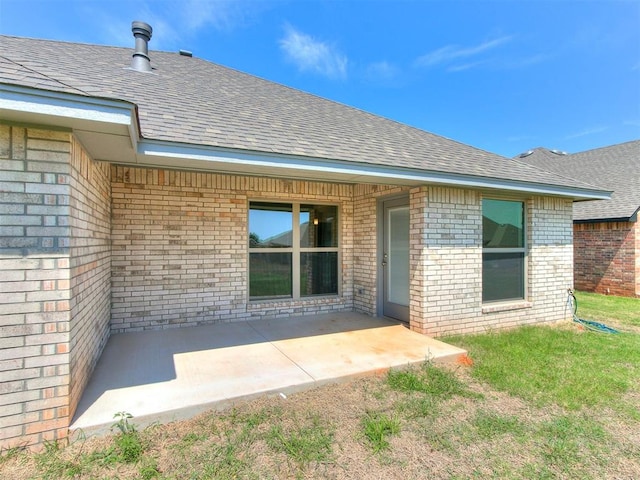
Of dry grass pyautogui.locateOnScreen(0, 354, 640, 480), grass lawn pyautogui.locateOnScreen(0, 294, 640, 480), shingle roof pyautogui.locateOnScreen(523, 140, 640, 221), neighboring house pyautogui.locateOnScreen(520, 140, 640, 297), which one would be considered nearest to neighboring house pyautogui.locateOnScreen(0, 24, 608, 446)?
grass lawn pyautogui.locateOnScreen(0, 294, 640, 480)

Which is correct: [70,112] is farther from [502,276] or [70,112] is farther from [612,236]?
[612,236]

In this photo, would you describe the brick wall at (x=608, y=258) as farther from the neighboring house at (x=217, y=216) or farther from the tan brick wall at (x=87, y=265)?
the tan brick wall at (x=87, y=265)

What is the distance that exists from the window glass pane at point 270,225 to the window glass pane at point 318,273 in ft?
1.75

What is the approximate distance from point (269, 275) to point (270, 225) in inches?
37.0

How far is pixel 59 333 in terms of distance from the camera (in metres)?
2.45

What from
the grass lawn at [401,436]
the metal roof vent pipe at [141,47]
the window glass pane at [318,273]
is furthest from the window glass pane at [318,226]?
the metal roof vent pipe at [141,47]

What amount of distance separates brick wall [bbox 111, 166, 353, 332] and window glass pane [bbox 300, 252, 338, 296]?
0.65 meters

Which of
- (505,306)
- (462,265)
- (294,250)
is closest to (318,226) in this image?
(294,250)

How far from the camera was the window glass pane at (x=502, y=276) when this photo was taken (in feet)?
19.3

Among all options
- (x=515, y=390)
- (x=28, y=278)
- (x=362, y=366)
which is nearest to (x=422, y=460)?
(x=362, y=366)

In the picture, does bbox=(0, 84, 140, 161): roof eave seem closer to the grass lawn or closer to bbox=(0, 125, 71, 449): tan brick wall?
bbox=(0, 125, 71, 449): tan brick wall

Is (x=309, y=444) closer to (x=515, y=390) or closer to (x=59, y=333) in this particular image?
(x=59, y=333)

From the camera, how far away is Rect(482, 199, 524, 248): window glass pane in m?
5.84

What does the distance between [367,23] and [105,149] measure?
Answer: 8345 millimetres
